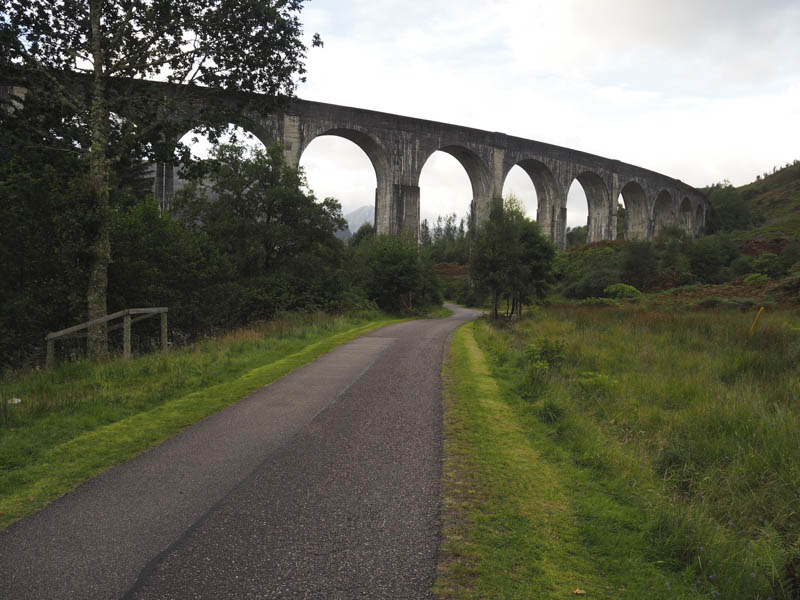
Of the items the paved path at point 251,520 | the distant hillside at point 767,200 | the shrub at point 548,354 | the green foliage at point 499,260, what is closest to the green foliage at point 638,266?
the green foliage at point 499,260

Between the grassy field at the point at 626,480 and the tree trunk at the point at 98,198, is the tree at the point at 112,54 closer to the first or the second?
the tree trunk at the point at 98,198

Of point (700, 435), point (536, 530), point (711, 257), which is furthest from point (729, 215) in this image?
point (536, 530)

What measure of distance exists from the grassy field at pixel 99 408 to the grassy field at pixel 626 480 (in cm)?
332

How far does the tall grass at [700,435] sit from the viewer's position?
10.4ft

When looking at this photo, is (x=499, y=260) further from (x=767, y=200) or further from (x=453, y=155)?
(x=767, y=200)

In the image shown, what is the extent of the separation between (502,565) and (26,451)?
4.77 metres

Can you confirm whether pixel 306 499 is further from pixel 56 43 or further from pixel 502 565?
pixel 56 43

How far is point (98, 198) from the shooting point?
10.2 meters

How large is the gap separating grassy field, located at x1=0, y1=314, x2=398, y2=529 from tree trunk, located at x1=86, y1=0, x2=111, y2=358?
174cm

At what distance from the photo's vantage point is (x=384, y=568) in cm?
280

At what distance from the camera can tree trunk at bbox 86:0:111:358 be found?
10164 mm

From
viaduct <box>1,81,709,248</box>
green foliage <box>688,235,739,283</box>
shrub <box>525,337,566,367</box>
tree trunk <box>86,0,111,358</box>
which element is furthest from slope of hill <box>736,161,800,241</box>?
tree trunk <box>86,0,111,358</box>

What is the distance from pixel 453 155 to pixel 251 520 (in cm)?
3956

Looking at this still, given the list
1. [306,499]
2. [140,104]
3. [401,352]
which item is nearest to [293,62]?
[140,104]
